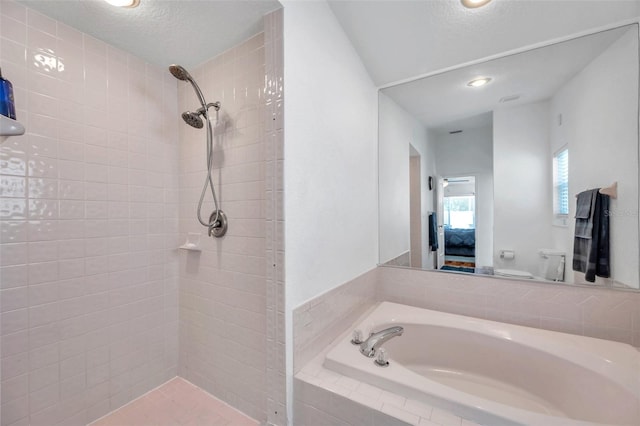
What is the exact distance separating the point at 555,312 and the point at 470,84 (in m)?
1.53

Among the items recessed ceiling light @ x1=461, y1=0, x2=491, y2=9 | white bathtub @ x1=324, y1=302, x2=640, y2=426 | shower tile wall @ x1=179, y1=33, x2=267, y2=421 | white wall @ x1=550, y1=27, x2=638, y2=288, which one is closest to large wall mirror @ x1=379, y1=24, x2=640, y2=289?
white wall @ x1=550, y1=27, x2=638, y2=288

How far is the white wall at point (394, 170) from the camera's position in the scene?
1.98 metres

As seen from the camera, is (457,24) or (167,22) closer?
(167,22)

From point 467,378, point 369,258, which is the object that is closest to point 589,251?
point 467,378

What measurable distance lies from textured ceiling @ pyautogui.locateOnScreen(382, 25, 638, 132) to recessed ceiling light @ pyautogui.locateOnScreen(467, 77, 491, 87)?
2 cm

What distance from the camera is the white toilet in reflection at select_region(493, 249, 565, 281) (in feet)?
4.72

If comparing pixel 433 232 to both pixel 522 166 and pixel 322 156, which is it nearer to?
pixel 522 166

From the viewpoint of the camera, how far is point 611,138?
1.31 meters

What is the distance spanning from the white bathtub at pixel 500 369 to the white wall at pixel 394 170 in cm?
50

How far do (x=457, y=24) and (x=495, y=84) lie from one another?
54 centimetres

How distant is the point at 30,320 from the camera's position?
43.9 inches

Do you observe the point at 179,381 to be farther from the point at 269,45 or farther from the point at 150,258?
the point at 269,45

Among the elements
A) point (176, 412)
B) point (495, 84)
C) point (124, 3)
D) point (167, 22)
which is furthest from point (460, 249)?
point (124, 3)

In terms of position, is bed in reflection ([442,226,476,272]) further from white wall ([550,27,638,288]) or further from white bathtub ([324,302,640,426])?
white wall ([550,27,638,288])
